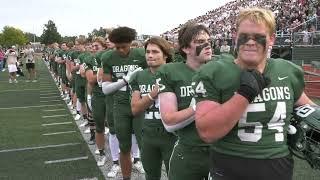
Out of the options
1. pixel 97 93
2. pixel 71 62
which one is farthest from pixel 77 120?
pixel 97 93

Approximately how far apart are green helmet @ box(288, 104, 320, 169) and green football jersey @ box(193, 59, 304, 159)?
3.6 inches

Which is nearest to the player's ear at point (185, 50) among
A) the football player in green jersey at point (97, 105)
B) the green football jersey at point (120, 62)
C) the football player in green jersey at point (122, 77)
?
the football player in green jersey at point (122, 77)

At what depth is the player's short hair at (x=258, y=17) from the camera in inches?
82.0

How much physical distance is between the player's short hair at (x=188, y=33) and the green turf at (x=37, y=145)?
305 cm

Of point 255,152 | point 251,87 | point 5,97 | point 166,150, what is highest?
point 251,87

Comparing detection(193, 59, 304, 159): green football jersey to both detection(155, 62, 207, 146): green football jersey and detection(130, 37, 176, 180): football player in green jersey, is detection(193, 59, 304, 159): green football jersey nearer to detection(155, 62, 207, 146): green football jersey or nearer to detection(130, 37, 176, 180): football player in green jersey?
detection(155, 62, 207, 146): green football jersey

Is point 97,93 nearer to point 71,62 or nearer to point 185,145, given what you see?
point 185,145

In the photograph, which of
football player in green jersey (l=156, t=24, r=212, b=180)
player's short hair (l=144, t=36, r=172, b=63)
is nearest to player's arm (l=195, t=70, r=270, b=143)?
football player in green jersey (l=156, t=24, r=212, b=180)

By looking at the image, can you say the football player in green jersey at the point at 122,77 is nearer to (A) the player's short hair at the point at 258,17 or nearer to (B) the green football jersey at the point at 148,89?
(B) the green football jersey at the point at 148,89

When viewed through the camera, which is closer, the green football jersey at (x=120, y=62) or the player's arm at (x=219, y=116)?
the player's arm at (x=219, y=116)

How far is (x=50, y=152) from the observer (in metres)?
7.09

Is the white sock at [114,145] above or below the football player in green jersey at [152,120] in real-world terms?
below

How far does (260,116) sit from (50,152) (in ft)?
18.0

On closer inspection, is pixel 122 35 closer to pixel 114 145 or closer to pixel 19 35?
pixel 114 145
